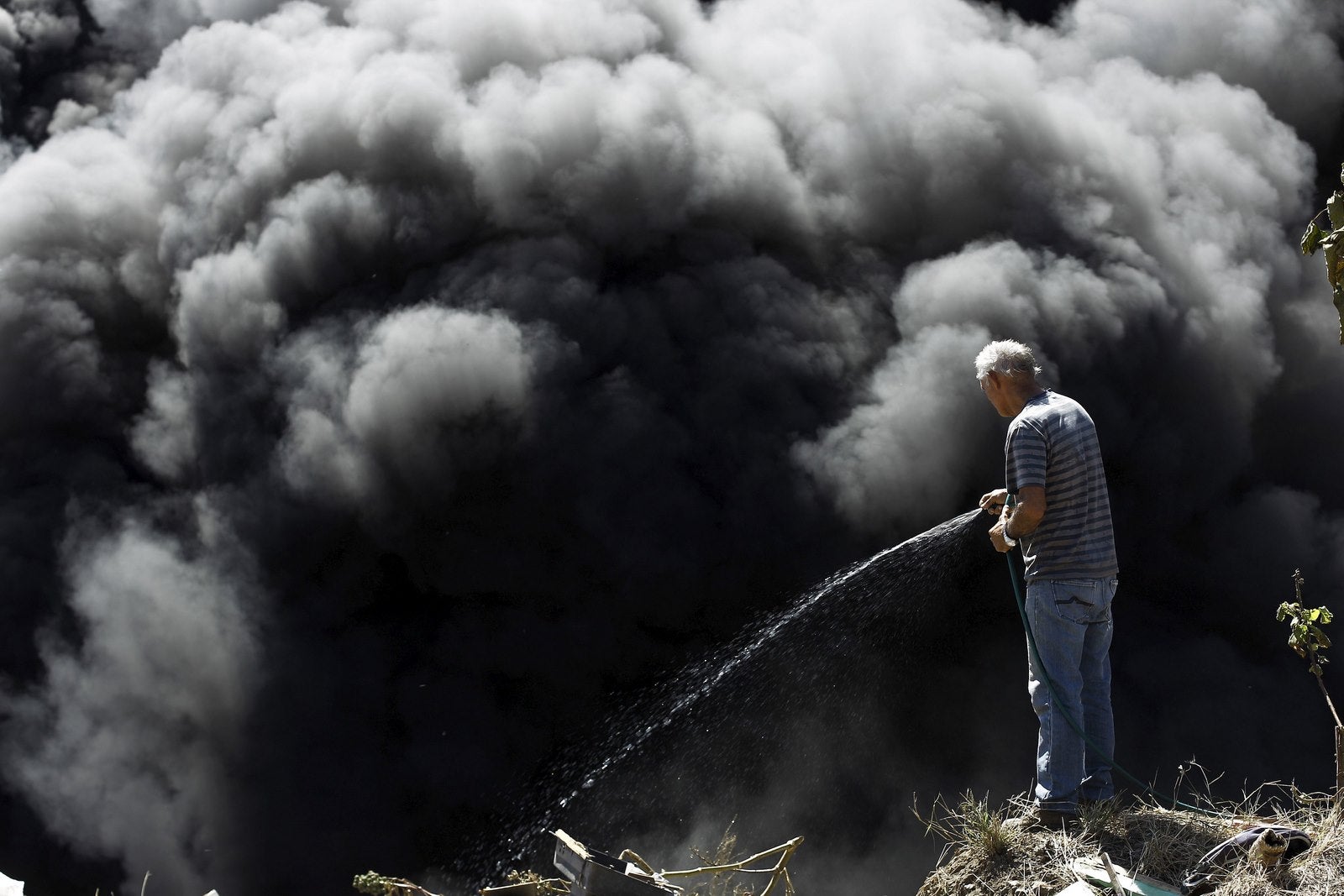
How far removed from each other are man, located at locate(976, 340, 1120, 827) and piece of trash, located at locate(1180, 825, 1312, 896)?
0.39 m

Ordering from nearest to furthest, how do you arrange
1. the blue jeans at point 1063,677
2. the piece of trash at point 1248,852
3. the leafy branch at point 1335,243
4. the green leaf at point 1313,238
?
the leafy branch at point 1335,243
the green leaf at point 1313,238
the piece of trash at point 1248,852
the blue jeans at point 1063,677

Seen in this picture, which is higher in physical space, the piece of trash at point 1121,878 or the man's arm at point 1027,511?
the man's arm at point 1027,511

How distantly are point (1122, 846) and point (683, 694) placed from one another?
4.80 m

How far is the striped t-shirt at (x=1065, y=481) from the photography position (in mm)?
3230

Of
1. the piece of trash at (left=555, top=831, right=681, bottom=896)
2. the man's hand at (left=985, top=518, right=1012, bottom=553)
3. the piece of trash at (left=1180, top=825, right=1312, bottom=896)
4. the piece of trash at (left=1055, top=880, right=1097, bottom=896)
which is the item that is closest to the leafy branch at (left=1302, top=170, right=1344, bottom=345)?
the man's hand at (left=985, top=518, right=1012, bottom=553)

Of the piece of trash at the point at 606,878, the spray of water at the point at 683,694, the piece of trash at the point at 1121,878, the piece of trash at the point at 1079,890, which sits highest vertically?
the piece of trash at the point at 1079,890

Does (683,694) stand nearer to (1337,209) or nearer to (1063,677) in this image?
(1063,677)

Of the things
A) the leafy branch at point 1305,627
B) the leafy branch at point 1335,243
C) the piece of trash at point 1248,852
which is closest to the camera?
the leafy branch at point 1335,243

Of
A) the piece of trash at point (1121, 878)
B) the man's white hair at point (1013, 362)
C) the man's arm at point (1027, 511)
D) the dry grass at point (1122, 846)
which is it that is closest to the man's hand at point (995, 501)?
the man's arm at point (1027, 511)

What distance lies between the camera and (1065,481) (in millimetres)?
3285

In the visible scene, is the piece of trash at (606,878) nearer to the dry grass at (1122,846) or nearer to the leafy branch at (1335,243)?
the dry grass at (1122,846)

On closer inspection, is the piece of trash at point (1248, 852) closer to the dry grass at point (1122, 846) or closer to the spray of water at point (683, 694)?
the dry grass at point (1122, 846)

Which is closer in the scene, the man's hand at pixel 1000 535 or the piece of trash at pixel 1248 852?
the piece of trash at pixel 1248 852

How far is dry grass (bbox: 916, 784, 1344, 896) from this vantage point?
9.76 feet
